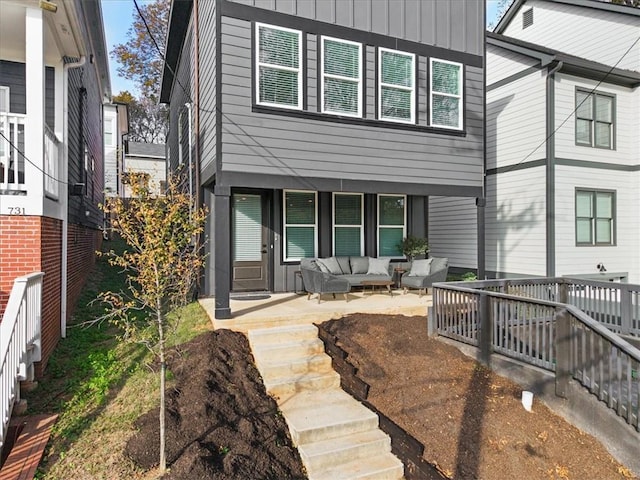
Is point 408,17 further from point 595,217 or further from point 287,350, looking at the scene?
point 595,217

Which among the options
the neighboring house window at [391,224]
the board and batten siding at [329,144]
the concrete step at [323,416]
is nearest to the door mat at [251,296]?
the board and batten siding at [329,144]

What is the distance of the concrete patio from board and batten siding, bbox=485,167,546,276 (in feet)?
13.5

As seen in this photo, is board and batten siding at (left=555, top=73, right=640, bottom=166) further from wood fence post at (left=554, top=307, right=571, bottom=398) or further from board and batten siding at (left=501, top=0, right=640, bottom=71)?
wood fence post at (left=554, top=307, right=571, bottom=398)

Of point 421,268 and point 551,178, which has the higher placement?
point 551,178

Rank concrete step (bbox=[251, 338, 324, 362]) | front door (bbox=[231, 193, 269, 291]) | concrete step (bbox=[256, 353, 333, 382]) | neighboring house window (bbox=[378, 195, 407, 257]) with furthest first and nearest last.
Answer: neighboring house window (bbox=[378, 195, 407, 257]) → front door (bbox=[231, 193, 269, 291]) → concrete step (bbox=[251, 338, 324, 362]) → concrete step (bbox=[256, 353, 333, 382])

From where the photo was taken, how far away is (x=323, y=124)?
24.0 feet

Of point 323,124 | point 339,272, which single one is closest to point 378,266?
point 339,272

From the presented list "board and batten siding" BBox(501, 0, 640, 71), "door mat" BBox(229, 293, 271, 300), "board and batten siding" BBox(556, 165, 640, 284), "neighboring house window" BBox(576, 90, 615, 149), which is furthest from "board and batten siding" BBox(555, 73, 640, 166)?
"door mat" BBox(229, 293, 271, 300)

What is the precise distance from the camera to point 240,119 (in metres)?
6.64

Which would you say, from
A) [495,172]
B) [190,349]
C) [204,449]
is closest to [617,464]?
[204,449]

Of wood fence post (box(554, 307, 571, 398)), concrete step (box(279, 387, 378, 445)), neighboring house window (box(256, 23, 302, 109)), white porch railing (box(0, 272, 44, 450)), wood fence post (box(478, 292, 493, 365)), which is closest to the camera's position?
white porch railing (box(0, 272, 44, 450))

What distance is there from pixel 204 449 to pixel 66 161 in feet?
16.7

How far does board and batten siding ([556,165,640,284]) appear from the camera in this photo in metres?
10.5

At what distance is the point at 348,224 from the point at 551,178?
552 centimetres
